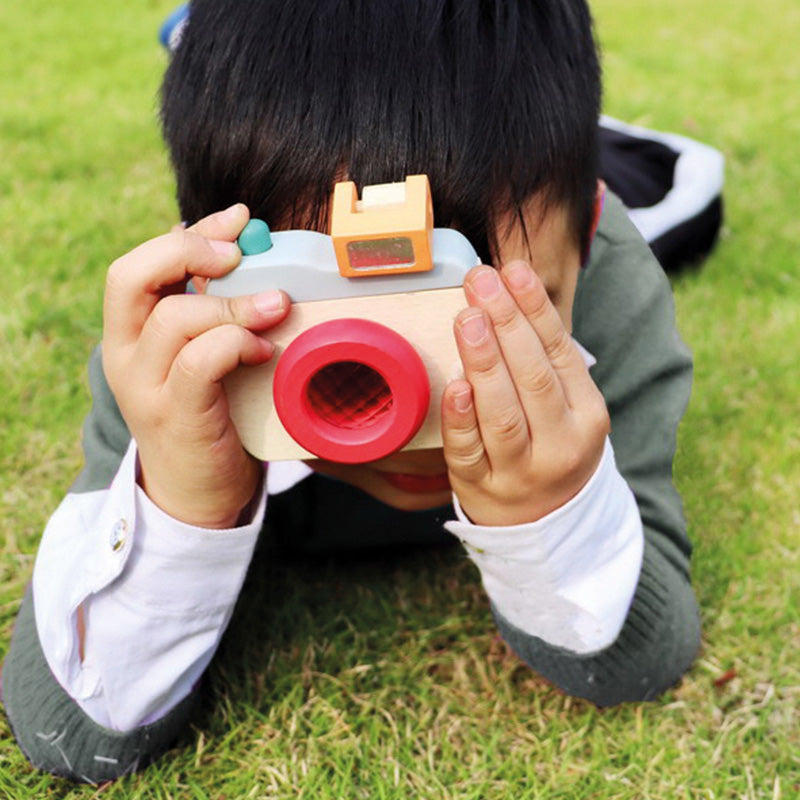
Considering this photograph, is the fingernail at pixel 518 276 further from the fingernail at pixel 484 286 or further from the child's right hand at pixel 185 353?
the child's right hand at pixel 185 353

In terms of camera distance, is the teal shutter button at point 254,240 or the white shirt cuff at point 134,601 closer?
the teal shutter button at point 254,240

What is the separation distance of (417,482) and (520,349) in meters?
0.43

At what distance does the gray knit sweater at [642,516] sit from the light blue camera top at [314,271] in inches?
18.8

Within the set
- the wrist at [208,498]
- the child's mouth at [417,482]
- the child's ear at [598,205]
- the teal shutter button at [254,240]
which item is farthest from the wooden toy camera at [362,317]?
the child's ear at [598,205]

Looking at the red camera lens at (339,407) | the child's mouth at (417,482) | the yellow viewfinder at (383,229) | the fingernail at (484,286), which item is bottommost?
the child's mouth at (417,482)

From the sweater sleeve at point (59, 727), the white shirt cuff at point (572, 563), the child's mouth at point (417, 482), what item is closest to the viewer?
the white shirt cuff at point (572, 563)

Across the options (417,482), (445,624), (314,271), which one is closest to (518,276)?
(314,271)

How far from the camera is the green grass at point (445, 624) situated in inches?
44.0

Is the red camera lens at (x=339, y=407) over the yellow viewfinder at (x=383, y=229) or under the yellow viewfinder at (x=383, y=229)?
under

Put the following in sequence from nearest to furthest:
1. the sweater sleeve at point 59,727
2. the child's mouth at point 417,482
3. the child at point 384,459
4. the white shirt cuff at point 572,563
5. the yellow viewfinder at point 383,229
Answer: the yellow viewfinder at point 383,229
the child at point 384,459
the white shirt cuff at point 572,563
the sweater sleeve at point 59,727
the child's mouth at point 417,482

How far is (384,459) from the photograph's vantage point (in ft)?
3.47

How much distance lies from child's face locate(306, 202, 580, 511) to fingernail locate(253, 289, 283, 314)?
0.24 meters

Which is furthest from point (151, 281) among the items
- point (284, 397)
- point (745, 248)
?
point (745, 248)

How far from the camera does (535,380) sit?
2.70 feet
